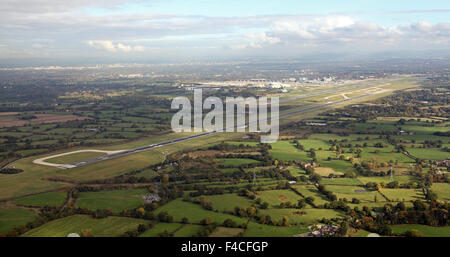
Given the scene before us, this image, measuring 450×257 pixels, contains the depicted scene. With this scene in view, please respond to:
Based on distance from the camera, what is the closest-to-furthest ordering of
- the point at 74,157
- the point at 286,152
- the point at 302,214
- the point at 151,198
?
the point at 302,214, the point at 151,198, the point at 74,157, the point at 286,152

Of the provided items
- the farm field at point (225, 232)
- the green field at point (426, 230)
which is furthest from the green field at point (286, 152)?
the farm field at point (225, 232)

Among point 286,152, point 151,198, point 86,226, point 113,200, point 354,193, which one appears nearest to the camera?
point 86,226

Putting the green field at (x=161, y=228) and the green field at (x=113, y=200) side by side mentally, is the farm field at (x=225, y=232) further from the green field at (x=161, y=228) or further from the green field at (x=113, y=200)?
the green field at (x=113, y=200)

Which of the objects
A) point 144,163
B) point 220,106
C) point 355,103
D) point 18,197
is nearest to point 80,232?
point 18,197

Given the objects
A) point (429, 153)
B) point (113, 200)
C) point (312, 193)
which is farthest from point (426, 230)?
point (113, 200)

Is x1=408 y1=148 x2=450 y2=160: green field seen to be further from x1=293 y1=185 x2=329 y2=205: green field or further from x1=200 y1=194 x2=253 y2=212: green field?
x1=200 y1=194 x2=253 y2=212: green field

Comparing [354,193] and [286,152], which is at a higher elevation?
[286,152]

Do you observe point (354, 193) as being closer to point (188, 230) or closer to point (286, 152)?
point (286, 152)
